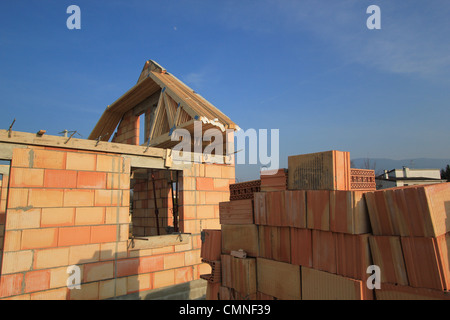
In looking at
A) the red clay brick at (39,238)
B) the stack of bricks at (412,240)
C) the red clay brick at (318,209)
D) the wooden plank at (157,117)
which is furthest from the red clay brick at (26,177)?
the stack of bricks at (412,240)


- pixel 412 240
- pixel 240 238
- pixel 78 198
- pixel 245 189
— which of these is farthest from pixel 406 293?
pixel 78 198

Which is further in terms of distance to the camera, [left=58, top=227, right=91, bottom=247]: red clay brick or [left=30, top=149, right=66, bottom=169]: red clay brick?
[left=58, top=227, right=91, bottom=247]: red clay brick

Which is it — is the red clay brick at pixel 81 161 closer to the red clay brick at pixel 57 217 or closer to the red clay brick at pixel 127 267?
the red clay brick at pixel 57 217

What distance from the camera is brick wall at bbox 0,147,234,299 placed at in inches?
223

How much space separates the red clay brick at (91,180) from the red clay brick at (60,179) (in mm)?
124

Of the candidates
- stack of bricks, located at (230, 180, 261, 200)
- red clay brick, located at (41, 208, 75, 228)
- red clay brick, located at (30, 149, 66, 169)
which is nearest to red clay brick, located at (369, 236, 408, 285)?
stack of bricks, located at (230, 180, 261, 200)

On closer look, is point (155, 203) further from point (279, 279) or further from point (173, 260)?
point (279, 279)

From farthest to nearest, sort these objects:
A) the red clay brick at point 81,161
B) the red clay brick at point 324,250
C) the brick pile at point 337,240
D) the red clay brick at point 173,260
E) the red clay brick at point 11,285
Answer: the red clay brick at point 173,260, the red clay brick at point 81,161, the red clay brick at point 11,285, the red clay brick at point 324,250, the brick pile at point 337,240

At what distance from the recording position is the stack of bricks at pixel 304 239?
3029 millimetres

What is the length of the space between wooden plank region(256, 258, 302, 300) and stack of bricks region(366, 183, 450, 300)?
0.93 metres

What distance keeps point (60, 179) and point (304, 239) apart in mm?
5385

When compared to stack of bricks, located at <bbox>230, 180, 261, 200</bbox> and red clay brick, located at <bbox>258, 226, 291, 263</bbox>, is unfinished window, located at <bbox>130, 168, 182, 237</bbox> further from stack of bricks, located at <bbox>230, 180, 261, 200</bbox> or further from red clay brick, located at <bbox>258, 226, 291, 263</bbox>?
red clay brick, located at <bbox>258, 226, 291, 263</bbox>

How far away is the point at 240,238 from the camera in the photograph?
4359 mm

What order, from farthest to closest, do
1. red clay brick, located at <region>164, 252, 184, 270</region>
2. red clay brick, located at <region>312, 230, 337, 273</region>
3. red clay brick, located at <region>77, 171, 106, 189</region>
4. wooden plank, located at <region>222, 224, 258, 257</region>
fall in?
red clay brick, located at <region>164, 252, 184, 270</region>, red clay brick, located at <region>77, 171, 106, 189</region>, wooden plank, located at <region>222, 224, 258, 257</region>, red clay brick, located at <region>312, 230, 337, 273</region>
